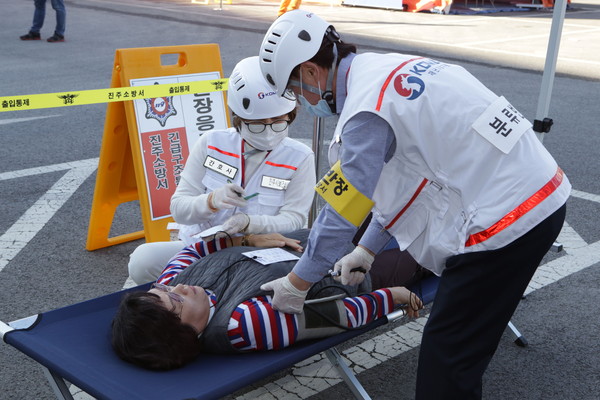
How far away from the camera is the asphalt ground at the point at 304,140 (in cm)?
325

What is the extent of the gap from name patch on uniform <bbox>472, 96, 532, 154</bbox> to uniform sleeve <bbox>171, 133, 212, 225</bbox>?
5.20ft

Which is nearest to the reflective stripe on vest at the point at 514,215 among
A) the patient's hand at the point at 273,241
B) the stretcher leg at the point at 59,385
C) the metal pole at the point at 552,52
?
the patient's hand at the point at 273,241

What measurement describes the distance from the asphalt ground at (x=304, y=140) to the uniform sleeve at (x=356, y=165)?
1107 mm

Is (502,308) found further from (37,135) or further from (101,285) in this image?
(37,135)

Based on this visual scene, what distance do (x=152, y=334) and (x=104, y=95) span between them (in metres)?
1.97

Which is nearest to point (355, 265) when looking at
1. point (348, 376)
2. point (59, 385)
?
point (348, 376)

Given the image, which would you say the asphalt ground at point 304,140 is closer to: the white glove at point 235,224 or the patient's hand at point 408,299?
the patient's hand at point 408,299

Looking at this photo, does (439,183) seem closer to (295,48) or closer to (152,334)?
(295,48)

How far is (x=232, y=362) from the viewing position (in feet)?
8.43

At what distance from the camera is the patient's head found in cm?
251

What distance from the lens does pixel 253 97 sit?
130 inches

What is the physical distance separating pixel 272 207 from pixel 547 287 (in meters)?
1.72

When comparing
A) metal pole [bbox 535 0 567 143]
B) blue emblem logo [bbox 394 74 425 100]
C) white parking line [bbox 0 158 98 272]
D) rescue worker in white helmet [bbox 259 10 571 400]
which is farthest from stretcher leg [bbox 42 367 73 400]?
metal pole [bbox 535 0 567 143]

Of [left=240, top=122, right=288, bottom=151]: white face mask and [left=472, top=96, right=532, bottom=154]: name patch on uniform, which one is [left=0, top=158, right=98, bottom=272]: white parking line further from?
[left=472, top=96, right=532, bottom=154]: name patch on uniform
